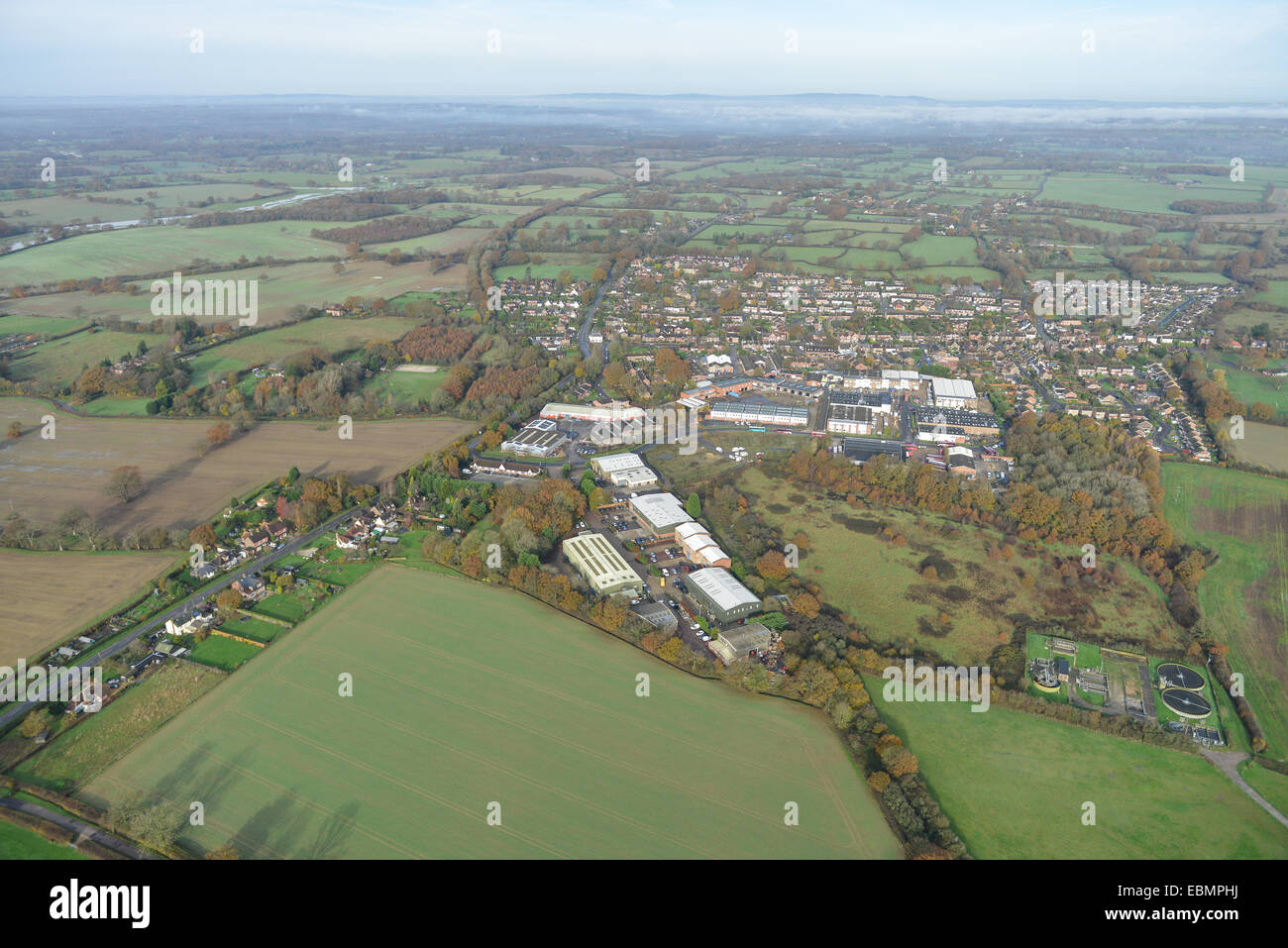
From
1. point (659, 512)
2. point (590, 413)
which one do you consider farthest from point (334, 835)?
point (590, 413)

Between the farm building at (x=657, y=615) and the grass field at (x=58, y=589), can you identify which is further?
the farm building at (x=657, y=615)

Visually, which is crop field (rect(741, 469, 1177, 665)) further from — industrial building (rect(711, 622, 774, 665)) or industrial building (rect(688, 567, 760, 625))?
industrial building (rect(711, 622, 774, 665))

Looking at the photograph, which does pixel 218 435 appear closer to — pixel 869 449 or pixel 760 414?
pixel 760 414

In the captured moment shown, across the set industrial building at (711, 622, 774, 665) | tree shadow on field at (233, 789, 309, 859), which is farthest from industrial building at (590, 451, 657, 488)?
tree shadow on field at (233, 789, 309, 859)

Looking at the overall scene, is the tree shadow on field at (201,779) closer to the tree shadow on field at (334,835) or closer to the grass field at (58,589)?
the tree shadow on field at (334,835)

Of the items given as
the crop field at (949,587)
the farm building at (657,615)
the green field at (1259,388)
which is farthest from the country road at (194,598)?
the green field at (1259,388)
